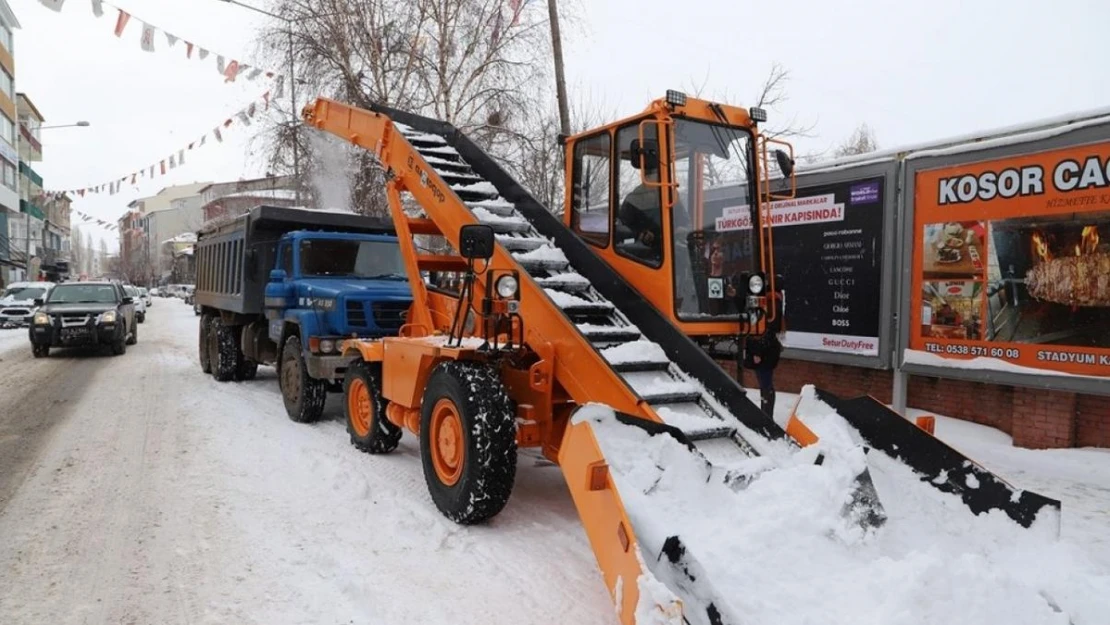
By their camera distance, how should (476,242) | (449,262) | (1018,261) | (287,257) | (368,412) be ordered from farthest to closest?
1. (287,257)
2. (1018,261)
3. (449,262)
4. (368,412)
5. (476,242)

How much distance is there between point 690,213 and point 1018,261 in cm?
433

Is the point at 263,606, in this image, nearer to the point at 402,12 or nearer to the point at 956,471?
the point at 956,471

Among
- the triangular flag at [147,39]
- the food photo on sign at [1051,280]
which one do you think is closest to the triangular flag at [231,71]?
the triangular flag at [147,39]

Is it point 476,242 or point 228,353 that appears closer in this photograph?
point 476,242

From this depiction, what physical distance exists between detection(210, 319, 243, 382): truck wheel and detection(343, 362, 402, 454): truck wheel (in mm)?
5445

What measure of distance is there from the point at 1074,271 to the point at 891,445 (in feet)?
13.2

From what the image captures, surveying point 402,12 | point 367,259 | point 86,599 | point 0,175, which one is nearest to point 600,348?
point 86,599

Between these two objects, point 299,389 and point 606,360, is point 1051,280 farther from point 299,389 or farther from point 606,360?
point 299,389

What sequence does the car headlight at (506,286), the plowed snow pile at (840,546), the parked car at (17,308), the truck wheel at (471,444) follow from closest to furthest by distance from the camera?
the plowed snow pile at (840,546)
the truck wheel at (471,444)
the car headlight at (506,286)
the parked car at (17,308)

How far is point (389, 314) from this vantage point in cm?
837

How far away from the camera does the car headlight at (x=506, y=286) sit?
4.94 m

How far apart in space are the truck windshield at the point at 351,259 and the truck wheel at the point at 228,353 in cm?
337

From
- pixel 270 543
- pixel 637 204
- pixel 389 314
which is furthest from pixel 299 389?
pixel 637 204

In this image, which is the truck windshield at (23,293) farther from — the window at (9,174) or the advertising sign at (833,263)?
the advertising sign at (833,263)
